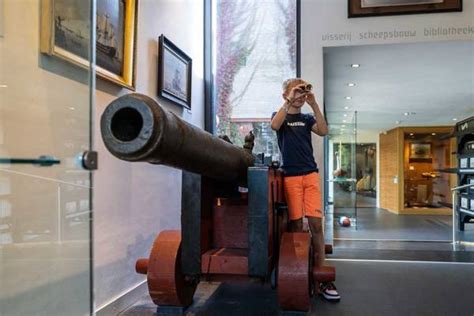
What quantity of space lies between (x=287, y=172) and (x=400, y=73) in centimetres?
320

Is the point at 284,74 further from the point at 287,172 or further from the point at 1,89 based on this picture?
the point at 1,89

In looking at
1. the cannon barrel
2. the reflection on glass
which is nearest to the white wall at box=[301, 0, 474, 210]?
the cannon barrel

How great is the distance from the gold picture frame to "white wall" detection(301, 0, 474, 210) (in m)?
1.87

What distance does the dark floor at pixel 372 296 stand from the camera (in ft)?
7.96

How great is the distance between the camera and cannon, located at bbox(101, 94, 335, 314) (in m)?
2.20

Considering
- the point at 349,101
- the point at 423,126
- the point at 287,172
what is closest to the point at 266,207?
the point at 287,172

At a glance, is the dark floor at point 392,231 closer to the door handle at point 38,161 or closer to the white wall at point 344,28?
the white wall at point 344,28

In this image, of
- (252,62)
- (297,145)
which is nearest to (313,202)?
(297,145)

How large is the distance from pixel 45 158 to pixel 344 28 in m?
3.09

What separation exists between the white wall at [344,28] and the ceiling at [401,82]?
0.36ft

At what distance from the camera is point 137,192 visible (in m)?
2.78

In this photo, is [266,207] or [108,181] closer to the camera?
[266,207]

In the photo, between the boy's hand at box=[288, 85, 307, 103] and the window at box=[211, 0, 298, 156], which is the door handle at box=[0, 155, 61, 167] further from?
the window at box=[211, 0, 298, 156]

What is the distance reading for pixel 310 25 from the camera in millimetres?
3980
